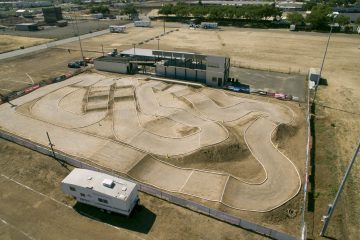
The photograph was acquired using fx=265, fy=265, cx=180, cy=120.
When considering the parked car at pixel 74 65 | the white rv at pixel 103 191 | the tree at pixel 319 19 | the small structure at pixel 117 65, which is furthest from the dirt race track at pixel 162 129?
the tree at pixel 319 19

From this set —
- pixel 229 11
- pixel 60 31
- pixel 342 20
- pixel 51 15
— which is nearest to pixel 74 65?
pixel 60 31

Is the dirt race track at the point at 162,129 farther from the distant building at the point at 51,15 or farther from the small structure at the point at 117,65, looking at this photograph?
the distant building at the point at 51,15

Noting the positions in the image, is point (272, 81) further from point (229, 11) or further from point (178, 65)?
point (229, 11)

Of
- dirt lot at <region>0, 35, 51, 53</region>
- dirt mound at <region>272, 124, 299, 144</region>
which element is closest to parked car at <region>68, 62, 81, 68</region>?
dirt lot at <region>0, 35, 51, 53</region>

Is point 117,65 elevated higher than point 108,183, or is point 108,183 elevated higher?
point 117,65

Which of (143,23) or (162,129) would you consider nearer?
(162,129)

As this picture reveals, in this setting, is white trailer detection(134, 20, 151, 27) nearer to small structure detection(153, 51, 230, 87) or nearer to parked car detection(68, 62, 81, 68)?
parked car detection(68, 62, 81, 68)

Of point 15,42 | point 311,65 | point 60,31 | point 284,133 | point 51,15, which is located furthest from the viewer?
point 51,15
